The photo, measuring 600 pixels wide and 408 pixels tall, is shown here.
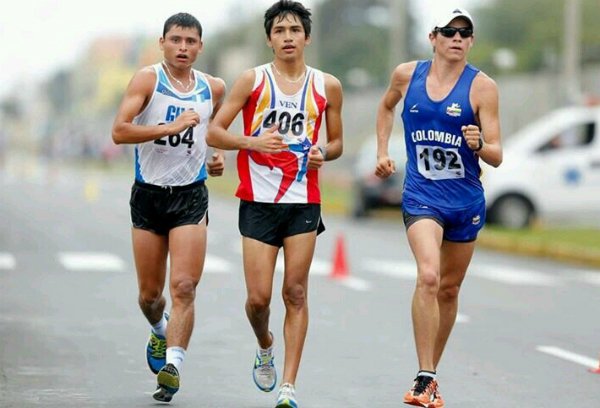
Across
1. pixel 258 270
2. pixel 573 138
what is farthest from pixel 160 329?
pixel 573 138

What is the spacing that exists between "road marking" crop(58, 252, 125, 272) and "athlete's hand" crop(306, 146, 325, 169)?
35.5 feet

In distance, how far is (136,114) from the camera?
9.95 m

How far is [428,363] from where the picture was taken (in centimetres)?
948

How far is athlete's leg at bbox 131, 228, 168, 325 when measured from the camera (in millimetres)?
10203

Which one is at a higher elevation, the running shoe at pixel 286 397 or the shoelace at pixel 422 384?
the shoelace at pixel 422 384

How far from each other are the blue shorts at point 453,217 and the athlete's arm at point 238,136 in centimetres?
87

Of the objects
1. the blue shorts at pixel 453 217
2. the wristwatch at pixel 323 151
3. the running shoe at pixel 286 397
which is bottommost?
the running shoe at pixel 286 397

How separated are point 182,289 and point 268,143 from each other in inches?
41.1

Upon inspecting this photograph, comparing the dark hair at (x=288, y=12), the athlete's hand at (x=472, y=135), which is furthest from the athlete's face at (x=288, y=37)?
the athlete's hand at (x=472, y=135)

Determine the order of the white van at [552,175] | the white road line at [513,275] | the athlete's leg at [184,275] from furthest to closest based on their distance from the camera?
the white van at [552,175] < the white road line at [513,275] < the athlete's leg at [184,275]

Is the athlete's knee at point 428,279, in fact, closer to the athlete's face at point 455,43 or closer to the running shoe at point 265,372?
the running shoe at point 265,372

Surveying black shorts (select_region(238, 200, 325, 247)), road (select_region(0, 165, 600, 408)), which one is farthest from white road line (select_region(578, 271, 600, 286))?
black shorts (select_region(238, 200, 325, 247))

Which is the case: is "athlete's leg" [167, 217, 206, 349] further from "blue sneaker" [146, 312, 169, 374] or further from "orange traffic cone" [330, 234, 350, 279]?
"orange traffic cone" [330, 234, 350, 279]

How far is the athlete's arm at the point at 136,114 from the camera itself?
9781mm
